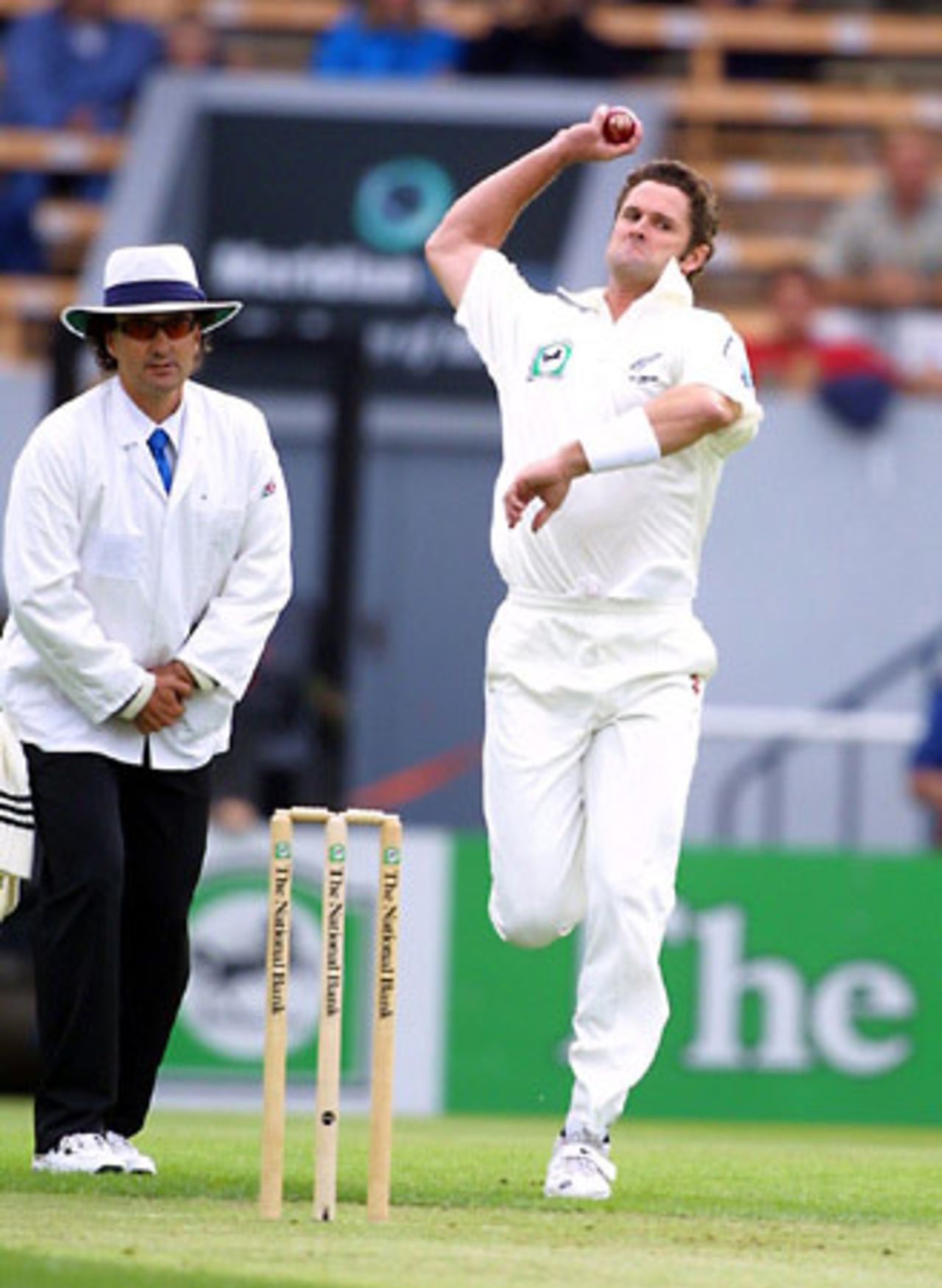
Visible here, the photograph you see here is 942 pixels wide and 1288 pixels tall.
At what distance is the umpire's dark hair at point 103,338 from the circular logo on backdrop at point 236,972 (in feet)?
17.6

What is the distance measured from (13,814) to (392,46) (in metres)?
8.78

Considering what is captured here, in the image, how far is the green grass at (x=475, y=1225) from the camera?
5.70m

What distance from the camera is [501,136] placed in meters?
14.7

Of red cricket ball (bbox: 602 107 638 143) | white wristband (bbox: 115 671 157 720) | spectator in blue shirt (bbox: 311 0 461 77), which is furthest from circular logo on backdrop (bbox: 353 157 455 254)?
white wristband (bbox: 115 671 157 720)

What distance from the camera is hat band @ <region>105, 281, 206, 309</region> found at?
725 centimetres

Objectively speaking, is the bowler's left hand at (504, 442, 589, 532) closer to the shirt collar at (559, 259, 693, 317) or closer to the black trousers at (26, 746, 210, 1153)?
the shirt collar at (559, 259, 693, 317)

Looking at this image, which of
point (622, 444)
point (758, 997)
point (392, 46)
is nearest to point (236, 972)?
point (758, 997)

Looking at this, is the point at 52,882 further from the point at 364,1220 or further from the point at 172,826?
the point at 364,1220

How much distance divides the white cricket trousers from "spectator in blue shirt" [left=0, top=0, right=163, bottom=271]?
8963 mm

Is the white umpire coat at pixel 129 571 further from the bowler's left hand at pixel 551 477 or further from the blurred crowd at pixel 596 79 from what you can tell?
the blurred crowd at pixel 596 79

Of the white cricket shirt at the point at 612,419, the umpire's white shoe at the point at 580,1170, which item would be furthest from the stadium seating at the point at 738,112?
the umpire's white shoe at the point at 580,1170

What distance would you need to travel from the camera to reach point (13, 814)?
7371mm

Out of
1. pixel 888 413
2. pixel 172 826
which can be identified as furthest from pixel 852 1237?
pixel 888 413

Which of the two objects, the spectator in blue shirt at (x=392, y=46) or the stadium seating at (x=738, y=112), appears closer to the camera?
the stadium seating at (x=738, y=112)
